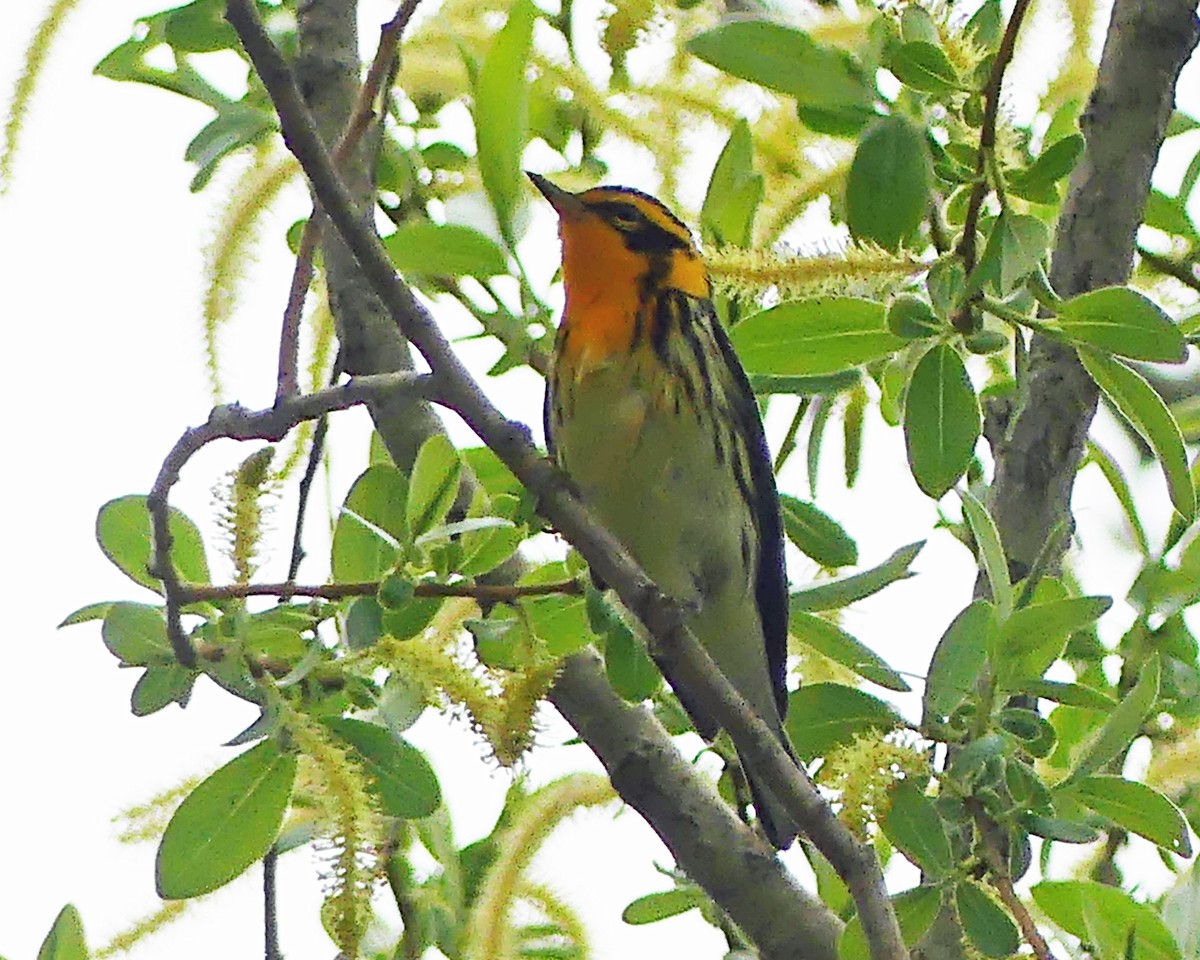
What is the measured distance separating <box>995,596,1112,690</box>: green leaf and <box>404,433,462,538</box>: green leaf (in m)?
0.58

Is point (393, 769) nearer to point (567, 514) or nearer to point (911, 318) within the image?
point (567, 514)

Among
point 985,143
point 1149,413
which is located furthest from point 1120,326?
point 985,143

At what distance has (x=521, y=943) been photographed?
87.4 inches

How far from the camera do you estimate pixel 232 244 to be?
6.08 ft

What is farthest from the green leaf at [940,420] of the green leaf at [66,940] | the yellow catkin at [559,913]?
the green leaf at [66,940]

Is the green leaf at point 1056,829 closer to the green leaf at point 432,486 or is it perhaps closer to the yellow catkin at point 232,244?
the green leaf at point 432,486

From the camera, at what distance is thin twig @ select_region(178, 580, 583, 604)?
1514 mm

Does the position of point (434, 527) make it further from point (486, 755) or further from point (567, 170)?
point (567, 170)

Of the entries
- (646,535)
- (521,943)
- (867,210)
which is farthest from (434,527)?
(646,535)

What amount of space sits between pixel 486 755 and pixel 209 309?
58cm

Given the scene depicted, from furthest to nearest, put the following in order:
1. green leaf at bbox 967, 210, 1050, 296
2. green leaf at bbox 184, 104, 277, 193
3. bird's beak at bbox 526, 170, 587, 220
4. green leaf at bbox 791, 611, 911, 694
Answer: bird's beak at bbox 526, 170, 587, 220, green leaf at bbox 184, 104, 277, 193, green leaf at bbox 791, 611, 911, 694, green leaf at bbox 967, 210, 1050, 296

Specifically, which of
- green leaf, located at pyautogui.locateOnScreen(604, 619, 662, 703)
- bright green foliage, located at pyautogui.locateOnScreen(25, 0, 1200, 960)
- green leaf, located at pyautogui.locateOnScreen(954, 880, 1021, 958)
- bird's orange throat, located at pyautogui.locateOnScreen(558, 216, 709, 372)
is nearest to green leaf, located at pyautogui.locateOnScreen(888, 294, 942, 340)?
bright green foliage, located at pyautogui.locateOnScreen(25, 0, 1200, 960)

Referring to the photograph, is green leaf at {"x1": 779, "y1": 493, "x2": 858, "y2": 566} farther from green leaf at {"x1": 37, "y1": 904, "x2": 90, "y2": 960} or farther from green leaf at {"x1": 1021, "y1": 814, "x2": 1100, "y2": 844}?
green leaf at {"x1": 37, "y1": 904, "x2": 90, "y2": 960}

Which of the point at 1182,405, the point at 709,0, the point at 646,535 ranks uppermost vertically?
the point at 709,0
